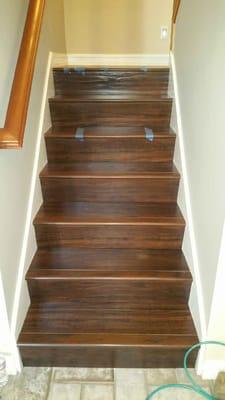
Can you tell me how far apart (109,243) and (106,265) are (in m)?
0.15

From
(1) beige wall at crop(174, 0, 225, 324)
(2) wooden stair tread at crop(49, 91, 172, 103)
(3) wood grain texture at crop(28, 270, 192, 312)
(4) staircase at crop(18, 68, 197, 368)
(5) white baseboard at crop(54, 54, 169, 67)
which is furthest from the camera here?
(5) white baseboard at crop(54, 54, 169, 67)

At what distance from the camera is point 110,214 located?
1.86m

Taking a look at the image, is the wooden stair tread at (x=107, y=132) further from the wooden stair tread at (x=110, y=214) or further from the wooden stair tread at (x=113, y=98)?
the wooden stair tread at (x=110, y=214)

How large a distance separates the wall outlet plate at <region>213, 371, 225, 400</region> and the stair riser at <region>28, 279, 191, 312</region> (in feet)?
1.22

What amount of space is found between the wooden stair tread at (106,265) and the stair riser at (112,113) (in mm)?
987

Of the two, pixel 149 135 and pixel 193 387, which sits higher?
pixel 149 135

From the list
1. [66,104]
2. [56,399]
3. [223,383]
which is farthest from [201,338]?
[66,104]

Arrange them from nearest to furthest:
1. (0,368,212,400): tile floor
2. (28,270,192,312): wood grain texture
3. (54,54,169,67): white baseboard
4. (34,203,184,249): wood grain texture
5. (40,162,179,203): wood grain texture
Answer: (0,368,212,400): tile floor < (28,270,192,312): wood grain texture < (34,203,184,249): wood grain texture < (40,162,179,203): wood grain texture < (54,54,169,67): white baseboard

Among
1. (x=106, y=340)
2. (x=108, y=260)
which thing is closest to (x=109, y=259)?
(x=108, y=260)

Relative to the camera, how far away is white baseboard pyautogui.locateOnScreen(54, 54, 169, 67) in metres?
3.34

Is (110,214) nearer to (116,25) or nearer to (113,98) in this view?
(113,98)

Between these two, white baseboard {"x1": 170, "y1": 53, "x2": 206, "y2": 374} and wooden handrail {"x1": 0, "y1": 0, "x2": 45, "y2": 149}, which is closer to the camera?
wooden handrail {"x1": 0, "y1": 0, "x2": 45, "y2": 149}

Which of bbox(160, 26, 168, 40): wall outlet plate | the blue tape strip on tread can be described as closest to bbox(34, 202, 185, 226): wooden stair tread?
the blue tape strip on tread

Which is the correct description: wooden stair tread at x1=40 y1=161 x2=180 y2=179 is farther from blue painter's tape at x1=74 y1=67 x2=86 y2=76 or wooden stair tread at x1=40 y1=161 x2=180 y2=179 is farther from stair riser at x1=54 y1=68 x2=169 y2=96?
blue painter's tape at x1=74 y1=67 x2=86 y2=76
